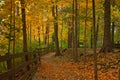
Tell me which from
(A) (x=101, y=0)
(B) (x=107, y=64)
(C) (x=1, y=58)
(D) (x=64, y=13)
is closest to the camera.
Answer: (C) (x=1, y=58)

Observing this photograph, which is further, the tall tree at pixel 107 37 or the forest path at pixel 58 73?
the tall tree at pixel 107 37

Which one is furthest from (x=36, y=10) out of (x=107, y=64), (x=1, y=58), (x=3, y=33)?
(x=1, y=58)

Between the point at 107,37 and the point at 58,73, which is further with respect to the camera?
the point at 107,37

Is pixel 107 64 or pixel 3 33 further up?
pixel 3 33

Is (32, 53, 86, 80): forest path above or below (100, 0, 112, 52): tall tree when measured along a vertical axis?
below

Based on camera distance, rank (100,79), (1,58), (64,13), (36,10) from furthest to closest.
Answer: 1. (64,13)
2. (36,10)
3. (100,79)
4. (1,58)

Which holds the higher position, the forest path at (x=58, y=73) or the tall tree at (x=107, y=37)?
the tall tree at (x=107, y=37)

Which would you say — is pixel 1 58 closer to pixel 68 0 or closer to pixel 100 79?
pixel 100 79

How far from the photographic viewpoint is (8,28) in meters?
16.2

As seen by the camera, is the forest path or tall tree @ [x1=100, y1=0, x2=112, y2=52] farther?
tall tree @ [x1=100, y1=0, x2=112, y2=52]

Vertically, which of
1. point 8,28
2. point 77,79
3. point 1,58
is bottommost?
point 77,79

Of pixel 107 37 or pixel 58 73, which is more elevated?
pixel 107 37

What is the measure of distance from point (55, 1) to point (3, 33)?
12423mm

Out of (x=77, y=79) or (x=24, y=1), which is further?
(x=24, y=1)
